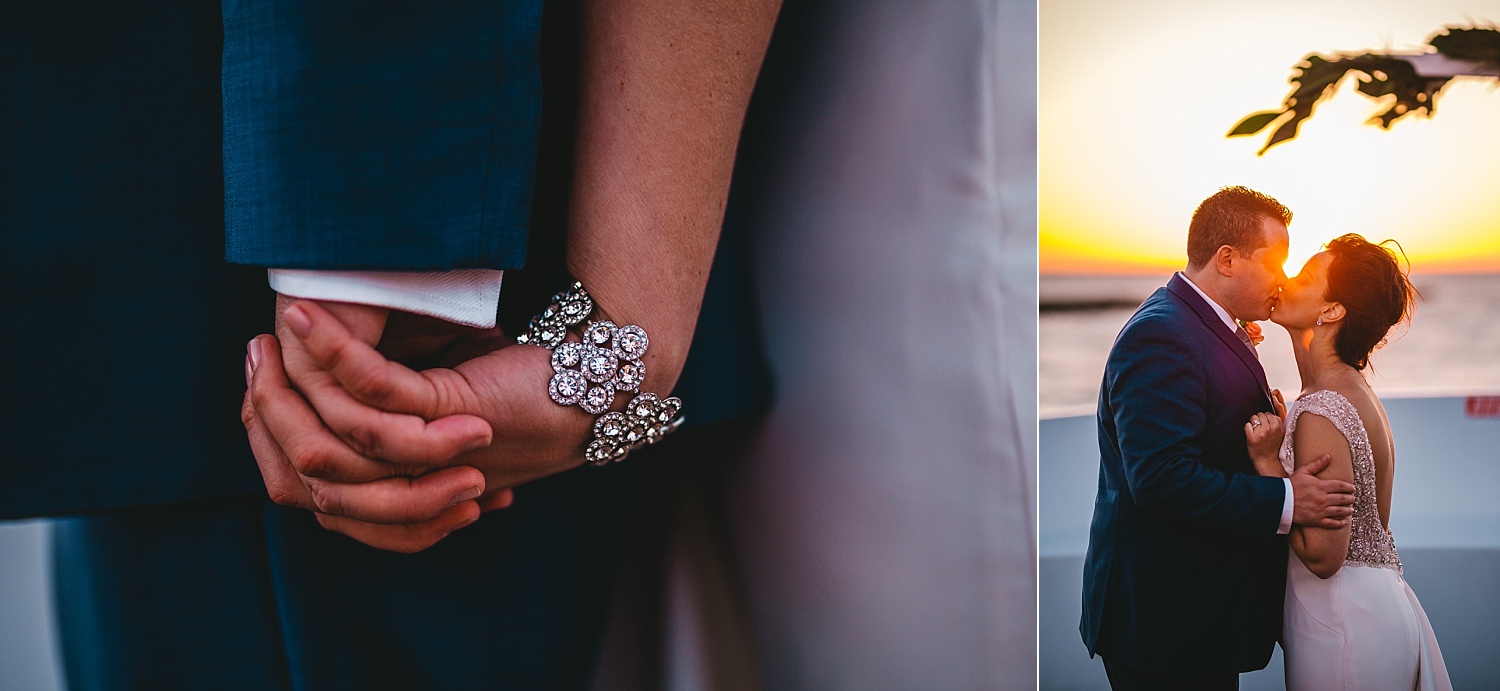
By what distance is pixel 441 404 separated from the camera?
37 centimetres

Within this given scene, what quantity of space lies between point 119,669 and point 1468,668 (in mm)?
803

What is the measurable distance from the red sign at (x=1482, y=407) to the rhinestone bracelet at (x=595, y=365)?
1.69ft

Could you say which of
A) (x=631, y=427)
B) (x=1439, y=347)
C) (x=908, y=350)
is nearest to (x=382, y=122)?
(x=631, y=427)

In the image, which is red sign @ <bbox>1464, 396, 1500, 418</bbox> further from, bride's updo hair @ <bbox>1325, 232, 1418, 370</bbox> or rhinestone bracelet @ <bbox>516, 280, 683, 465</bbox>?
rhinestone bracelet @ <bbox>516, 280, 683, 465</bbox>

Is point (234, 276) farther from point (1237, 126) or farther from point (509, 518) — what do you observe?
point (1237, 126)

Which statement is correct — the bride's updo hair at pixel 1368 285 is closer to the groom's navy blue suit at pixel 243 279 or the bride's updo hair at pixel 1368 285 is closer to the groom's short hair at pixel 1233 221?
the groom's short hair at pixel 1233 221

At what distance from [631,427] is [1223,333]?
0.39 metres

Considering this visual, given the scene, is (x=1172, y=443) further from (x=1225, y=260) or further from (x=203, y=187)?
(x=203, y=187)

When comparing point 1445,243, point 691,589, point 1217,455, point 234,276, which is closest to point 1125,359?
point 1217,455

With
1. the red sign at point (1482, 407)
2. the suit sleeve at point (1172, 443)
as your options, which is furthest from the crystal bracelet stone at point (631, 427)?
the red sign at point (1482, 407)

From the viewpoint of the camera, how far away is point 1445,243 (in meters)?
0.54

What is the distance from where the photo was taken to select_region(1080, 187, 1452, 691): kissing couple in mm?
529

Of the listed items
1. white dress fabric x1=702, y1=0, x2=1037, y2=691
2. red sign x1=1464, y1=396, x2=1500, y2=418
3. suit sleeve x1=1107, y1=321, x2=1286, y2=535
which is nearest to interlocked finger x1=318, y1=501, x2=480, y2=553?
white dress fabric x1=702, y1=0, x2=1037, y2=691

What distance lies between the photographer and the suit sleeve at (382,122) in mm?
360
